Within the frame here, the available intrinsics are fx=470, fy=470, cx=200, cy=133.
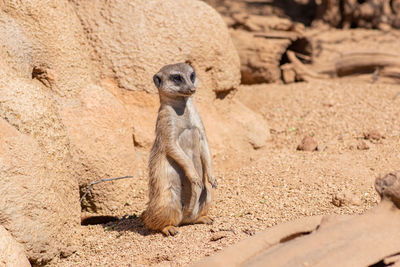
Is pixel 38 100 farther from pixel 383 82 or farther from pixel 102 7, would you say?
pixel 383 82

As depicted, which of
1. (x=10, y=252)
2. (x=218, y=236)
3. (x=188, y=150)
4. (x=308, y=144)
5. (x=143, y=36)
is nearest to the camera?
(x=10, y=252)

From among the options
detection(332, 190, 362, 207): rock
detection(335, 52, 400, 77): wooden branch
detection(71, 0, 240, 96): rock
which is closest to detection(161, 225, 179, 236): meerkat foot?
detection(332, 190, 362, 207): rock

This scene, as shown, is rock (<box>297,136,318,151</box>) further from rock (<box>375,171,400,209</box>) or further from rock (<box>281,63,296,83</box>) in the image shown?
rock (<box>375,171,400,209</box>)

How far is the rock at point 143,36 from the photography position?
4.28m

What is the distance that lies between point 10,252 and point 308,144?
119 inches

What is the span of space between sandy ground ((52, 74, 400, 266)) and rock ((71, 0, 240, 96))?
988mm

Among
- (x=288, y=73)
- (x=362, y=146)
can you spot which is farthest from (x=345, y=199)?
(x=288, y=73)

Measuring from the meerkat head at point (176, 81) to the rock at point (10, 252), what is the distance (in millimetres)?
1319

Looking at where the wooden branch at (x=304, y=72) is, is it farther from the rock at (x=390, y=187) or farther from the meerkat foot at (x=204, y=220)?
the rock at (x=390, y=187)

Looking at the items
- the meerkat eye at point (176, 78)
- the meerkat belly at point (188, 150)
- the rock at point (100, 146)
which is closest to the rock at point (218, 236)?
the meerkat belly at point (188, 150)

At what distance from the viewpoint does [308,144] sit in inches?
183

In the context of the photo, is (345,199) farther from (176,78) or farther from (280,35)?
(280,35)

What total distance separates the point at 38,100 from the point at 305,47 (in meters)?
4.40

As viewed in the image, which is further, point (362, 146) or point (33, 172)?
point (362, 146)
